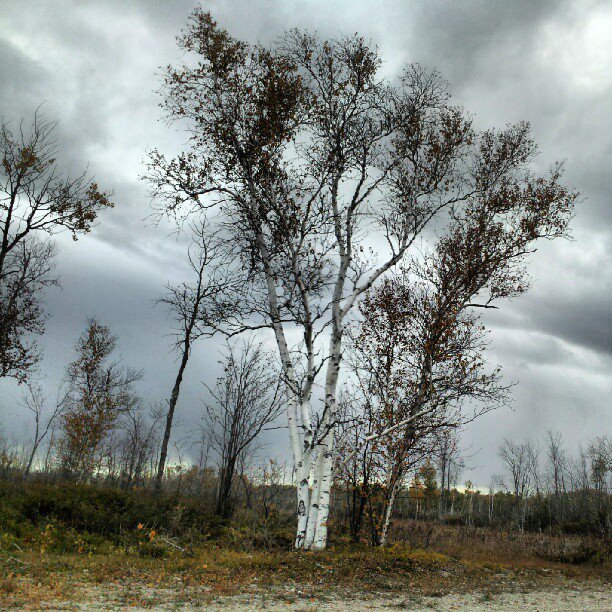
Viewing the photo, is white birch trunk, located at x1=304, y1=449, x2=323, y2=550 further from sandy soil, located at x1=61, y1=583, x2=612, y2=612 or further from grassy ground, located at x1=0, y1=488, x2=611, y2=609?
sandy soil, located at x1=61, y1=583, x2=612, y2=612

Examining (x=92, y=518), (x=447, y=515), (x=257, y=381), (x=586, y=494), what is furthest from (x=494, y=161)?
(x=586, y=494)

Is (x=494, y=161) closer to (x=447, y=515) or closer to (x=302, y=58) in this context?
(x=302, y=58)

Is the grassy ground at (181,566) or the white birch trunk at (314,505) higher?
the white birch trunk at (314,505)

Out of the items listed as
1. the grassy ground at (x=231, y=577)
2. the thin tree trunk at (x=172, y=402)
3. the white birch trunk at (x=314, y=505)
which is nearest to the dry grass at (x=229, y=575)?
the grassy ground at (x=231, y=577)

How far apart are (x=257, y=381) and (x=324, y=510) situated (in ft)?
25.6

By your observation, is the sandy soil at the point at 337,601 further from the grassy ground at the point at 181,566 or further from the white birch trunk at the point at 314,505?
the white birch trunk at the point at 314,505

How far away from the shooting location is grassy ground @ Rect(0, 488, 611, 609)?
7.18m

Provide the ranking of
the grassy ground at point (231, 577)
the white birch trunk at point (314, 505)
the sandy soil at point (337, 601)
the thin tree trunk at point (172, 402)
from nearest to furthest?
the sandy soil at point (337, 601) < the grassy ground at point (231, 577) < the white birch trunk at point (314, 505) < the thin tree trunk at point (172, 402)

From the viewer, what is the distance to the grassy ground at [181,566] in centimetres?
718

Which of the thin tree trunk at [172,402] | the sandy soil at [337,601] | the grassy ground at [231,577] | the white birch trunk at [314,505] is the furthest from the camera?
the thin tree trunk at [172,402]

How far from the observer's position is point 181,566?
938 centimetres

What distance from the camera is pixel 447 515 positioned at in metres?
45.6

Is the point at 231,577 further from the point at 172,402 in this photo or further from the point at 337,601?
the point at 172,402

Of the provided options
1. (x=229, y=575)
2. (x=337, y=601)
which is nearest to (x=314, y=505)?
(x=229, y=575)
